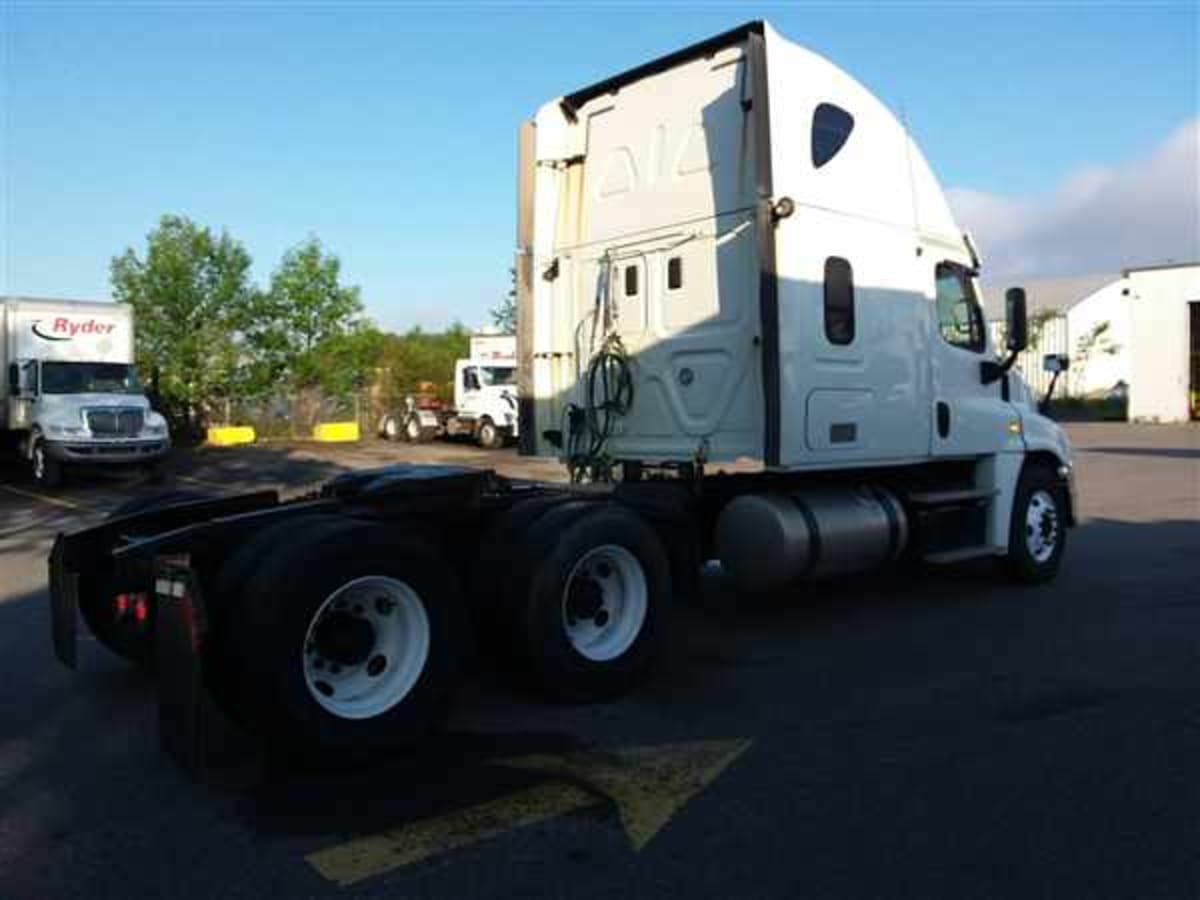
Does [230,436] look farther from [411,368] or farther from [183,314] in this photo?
[411,368]

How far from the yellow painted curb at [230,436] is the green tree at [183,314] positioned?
1.38 meters

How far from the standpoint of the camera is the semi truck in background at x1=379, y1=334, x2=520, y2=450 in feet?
96.7

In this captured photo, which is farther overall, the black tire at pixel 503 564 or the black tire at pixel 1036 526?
the black tire at pixel 1036 526

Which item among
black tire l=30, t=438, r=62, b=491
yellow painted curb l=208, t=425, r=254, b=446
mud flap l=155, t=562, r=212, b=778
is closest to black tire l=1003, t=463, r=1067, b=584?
mud flap l=155, t=562, r=212, b=778

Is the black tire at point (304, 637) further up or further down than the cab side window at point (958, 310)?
further down

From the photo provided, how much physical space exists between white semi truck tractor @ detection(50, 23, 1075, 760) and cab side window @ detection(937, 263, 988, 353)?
0.09 feet

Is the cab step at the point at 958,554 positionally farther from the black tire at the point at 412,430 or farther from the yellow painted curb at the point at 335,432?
the yellow painted curb at the point at 335,432

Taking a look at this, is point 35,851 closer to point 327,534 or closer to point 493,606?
point 327,534

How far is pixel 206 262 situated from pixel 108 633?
1222 inches

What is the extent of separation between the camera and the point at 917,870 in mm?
3553

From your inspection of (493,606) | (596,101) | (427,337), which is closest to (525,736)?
(493,606)

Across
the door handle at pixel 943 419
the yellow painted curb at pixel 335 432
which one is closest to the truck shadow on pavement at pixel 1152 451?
the door handle at pixel 943 419

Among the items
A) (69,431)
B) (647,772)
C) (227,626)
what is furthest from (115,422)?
(647,772)

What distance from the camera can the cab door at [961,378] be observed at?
7.96 m
